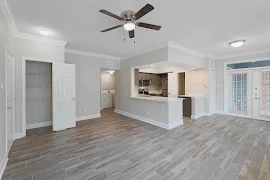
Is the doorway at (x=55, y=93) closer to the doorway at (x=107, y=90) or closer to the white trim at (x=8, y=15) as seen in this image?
the white trim at (x=8, y=15)

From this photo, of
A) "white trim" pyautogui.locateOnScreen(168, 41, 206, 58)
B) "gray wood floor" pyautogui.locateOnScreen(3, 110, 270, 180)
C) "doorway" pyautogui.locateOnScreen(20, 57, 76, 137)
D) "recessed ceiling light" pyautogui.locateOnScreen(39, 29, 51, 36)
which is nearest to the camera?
"gray wood floor" pyautogui.locateOnScreen(3, 110, 270, 180)

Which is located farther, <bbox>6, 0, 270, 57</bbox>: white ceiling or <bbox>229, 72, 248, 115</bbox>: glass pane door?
<bbox>229, 72, 248, 115</bbox>: glass pane door

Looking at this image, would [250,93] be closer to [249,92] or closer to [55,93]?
[249,92]

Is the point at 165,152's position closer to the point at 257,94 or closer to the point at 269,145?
the point at 269,145

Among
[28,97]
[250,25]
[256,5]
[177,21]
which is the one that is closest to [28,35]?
[28,97]

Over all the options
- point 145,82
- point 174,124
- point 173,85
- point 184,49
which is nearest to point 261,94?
point 173,85

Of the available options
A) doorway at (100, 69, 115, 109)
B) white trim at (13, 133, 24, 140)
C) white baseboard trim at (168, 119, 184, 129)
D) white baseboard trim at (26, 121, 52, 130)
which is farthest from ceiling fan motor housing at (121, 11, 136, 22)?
doorway at (100, 69, 115, 109)

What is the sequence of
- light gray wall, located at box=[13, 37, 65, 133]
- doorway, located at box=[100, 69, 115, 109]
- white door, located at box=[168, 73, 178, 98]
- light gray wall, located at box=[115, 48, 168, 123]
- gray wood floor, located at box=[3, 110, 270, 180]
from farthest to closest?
1. doorway, located at box=[100, 69, 115, 109]
2. white door, located at box=[168, 73, 178, 98]
3. light gray wall, located at box=[115, 48, 168, 123]
4. light gray wall, located at box=[13, 37, 65, 133]
5. gray wood floor, located at box=[3, 110, 270, 180]

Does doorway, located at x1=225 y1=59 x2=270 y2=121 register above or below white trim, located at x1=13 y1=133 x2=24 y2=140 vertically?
above

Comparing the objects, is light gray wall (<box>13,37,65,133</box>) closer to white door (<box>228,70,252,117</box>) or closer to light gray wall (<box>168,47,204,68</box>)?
light gray wall (<box>168,47,204,68</box>)

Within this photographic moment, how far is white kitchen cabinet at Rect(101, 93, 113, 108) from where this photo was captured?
789 centimetres

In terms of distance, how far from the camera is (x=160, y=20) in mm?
2723

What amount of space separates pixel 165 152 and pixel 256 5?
3.15 metres

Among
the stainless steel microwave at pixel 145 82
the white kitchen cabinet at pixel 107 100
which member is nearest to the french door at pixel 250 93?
the stainless steel microwave at pixel 145 82
